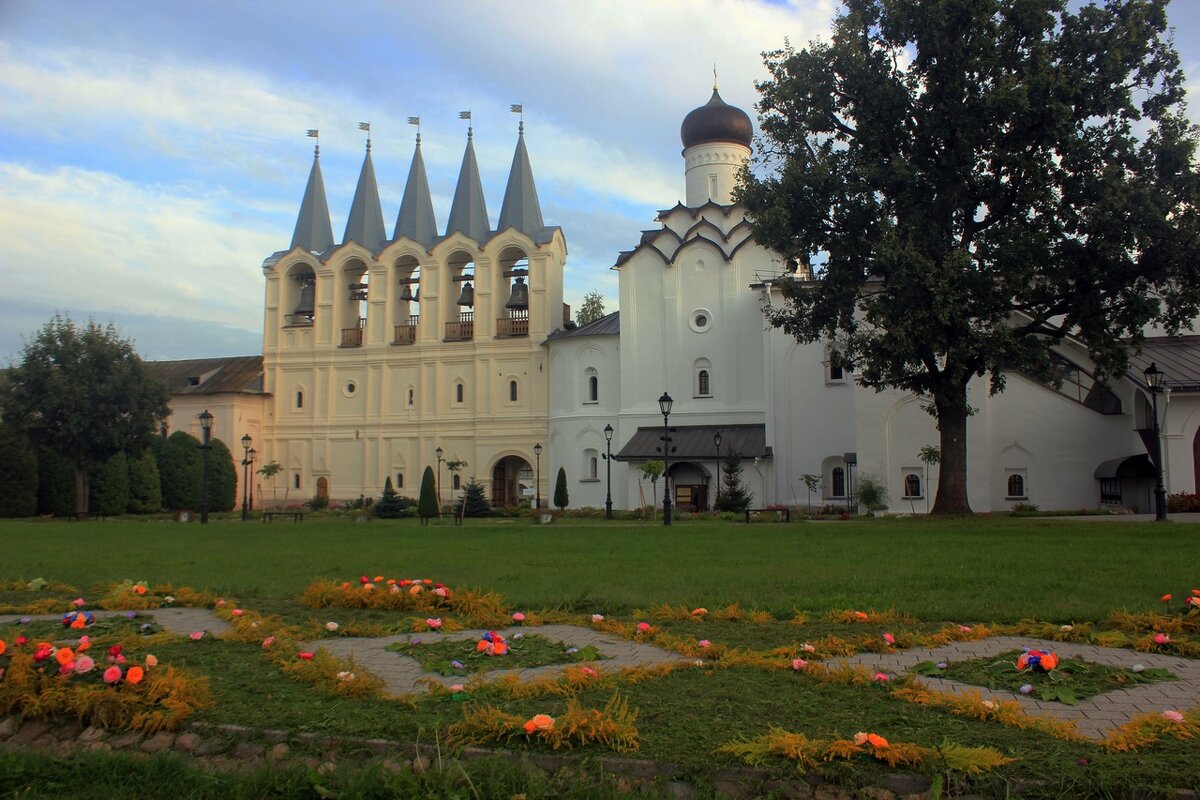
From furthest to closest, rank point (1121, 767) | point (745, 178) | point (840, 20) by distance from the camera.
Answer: point (745, 178) → point (840, 20) → point (1121, 767)

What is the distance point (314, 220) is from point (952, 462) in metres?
38.6

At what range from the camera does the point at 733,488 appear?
3422cm

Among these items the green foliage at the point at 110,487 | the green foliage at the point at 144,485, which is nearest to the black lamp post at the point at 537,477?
the green foliage at the point at 144,485

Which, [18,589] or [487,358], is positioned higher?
[487,358]

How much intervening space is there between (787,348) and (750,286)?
3.90 meters

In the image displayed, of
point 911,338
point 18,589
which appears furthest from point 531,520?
point 18,589

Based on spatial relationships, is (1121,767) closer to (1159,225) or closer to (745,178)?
(1159,225)

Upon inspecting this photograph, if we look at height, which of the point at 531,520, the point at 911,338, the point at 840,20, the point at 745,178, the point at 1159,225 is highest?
the point at 840,20

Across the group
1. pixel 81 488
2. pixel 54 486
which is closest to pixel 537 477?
pixel 81 488

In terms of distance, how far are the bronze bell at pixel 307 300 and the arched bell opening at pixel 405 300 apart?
192 inches

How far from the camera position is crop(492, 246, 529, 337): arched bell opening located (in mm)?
45656

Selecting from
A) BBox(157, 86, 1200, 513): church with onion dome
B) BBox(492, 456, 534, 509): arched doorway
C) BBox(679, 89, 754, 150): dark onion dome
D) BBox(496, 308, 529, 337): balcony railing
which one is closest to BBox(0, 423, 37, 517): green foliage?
BBox(157, 86, 1200, 513): church with onion dome

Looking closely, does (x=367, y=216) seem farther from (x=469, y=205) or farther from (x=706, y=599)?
(x=706, y=599)

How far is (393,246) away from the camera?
4756 centimetres
